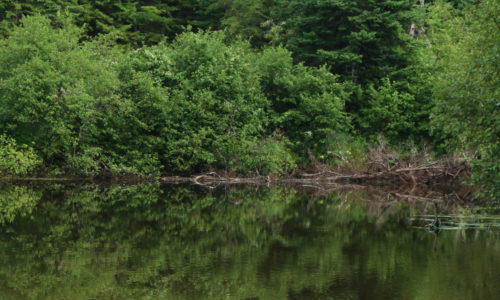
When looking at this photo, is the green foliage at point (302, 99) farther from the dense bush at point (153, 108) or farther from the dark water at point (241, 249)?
the dark water at point (241, 249)

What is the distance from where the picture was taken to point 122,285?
30.9 ft

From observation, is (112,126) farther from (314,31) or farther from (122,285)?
(122,285)

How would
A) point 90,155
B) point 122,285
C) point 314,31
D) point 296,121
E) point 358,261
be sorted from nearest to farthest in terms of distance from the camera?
point 122,285 → point 358,261 → point 90,155 → point 296,121 → point 314,31

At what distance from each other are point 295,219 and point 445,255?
6074mm

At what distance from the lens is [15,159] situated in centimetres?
2794

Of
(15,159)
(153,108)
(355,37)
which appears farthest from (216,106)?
(15,159)

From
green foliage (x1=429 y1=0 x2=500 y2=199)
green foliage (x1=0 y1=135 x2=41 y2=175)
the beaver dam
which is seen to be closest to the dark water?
green foliage (x1=429 y1=0 x2=500 y2=199)

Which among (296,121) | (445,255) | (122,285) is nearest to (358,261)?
(445,255)

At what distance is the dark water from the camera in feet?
31.1

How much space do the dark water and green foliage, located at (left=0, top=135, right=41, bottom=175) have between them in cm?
→ 670

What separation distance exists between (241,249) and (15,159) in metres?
18.9

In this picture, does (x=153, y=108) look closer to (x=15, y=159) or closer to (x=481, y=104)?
(x=15, y=159)

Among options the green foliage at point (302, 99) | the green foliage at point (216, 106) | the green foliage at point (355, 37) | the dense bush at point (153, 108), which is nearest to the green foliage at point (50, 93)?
the dense bush at point (153, 108)

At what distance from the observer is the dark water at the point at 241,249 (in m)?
9.47
